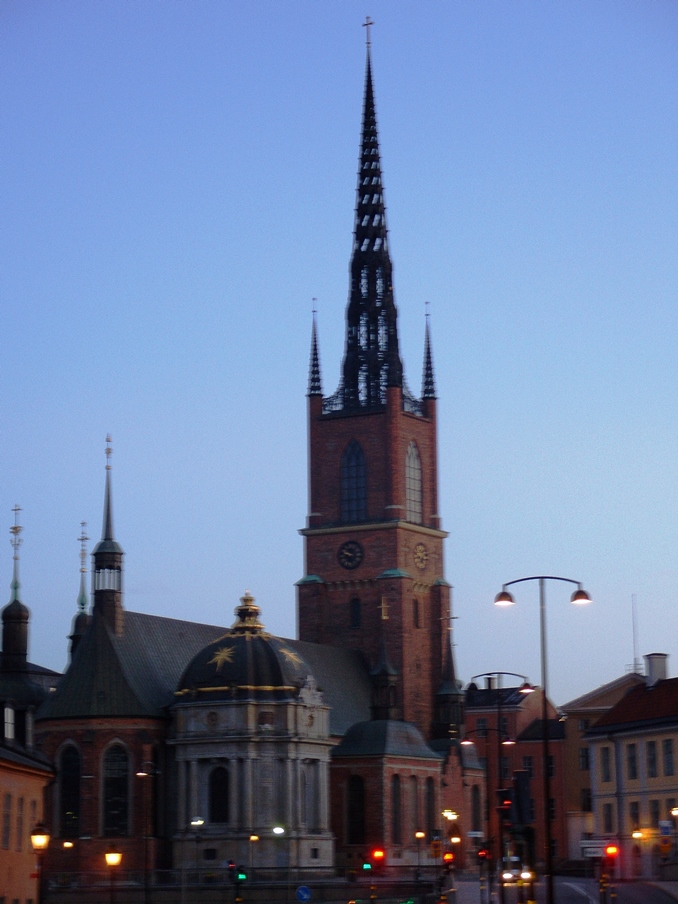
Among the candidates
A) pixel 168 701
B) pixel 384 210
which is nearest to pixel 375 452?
pixel 384 210

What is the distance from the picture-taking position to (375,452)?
127 meters

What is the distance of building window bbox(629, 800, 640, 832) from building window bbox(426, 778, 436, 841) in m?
32.1

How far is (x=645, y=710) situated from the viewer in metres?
86.8

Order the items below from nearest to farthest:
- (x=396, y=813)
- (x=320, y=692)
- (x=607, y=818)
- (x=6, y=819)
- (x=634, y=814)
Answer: (x=6, y=819) → (x=634, y=814) → (x=607, y=818) → (x=320, y=692) → (x=396, y=813)

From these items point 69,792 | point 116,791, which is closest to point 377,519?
point 116,791

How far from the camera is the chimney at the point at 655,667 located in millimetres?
92688

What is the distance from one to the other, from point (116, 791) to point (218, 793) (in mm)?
5440

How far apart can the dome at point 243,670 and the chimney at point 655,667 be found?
20754 mm

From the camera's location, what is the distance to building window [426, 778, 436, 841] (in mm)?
117250

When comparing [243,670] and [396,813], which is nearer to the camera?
[243,670]

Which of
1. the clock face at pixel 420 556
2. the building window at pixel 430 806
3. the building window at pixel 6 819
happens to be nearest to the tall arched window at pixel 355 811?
the building window at pixel 430 806

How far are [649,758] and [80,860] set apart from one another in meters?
32.4

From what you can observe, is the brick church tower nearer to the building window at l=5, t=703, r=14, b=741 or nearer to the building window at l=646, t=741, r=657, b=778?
the building window at l=646, t=741, r=657, b=778

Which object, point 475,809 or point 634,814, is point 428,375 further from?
point 634,814
